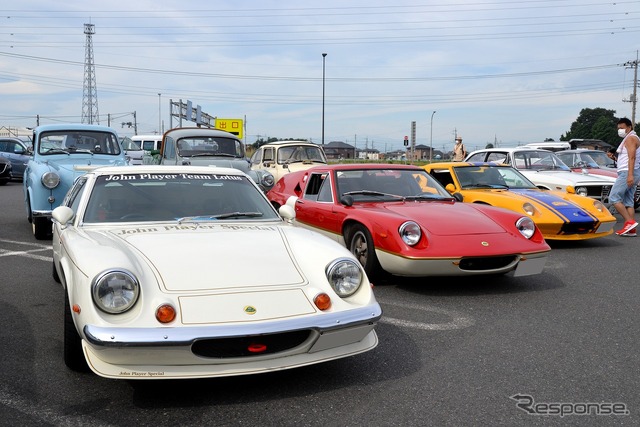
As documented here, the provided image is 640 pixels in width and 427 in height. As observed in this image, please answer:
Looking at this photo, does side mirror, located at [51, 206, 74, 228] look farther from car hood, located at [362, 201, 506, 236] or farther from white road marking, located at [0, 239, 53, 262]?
white road marking, located at [0, 239, 53, 262]

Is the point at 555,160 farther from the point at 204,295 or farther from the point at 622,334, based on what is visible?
the point at 204,295

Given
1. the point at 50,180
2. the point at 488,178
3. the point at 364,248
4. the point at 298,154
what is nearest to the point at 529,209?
the point at 488,178

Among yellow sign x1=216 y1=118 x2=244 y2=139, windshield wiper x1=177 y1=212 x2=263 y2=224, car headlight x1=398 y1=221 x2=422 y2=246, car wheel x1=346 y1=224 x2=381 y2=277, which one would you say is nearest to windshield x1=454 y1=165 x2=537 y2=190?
car wheel x1=346 y1=224 x2=381 y2=277

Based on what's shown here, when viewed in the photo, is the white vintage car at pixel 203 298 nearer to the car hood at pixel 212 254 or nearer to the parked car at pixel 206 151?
the car hood at pixel 212 254

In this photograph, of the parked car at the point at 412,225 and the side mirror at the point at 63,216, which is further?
the parked car at the point at 412,225

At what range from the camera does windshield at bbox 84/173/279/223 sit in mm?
4148

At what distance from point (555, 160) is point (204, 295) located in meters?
9.73

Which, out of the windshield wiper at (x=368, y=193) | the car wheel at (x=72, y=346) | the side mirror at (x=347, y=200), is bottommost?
the car wheel at (x=72, y=346)

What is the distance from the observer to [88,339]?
9.26ft

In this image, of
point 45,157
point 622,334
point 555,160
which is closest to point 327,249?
point 622,334

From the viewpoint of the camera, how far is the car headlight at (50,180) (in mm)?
8336

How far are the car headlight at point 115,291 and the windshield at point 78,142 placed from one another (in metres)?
7.51

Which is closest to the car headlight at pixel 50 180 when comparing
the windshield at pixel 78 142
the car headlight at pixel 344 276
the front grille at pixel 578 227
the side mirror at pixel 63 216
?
the windshield at pixel 78 142

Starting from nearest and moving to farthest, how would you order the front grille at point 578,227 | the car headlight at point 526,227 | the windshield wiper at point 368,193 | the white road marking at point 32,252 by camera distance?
1. the car headlight at point 526,227
2. the windshield wiper at point 368,193
3. the white road marking at point 32,252
4. the front grille at point 578,227
